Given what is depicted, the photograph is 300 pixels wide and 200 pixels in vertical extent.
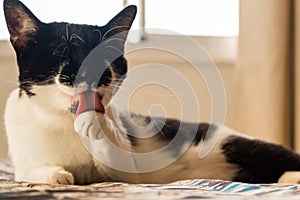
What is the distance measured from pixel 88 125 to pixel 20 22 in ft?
0.79

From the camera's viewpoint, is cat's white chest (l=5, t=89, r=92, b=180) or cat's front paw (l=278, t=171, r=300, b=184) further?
cat's front paw (l=278, t=171, r=300, b=184)

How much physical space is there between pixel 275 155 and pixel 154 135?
1.03 feet

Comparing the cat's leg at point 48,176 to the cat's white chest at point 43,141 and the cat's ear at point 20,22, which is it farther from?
the cat's ear at point 20,22

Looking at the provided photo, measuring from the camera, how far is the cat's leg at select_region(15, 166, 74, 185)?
947mm

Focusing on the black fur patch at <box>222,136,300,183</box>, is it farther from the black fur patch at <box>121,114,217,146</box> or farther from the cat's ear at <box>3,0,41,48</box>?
the cat's ear at <box>3,0,41,48</box>

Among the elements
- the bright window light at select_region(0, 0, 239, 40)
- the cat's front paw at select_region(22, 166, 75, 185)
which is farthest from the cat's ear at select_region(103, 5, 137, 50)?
the bright window light at select_region(0, 0, 239, 40)

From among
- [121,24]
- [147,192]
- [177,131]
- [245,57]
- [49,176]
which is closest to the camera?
[147,192]

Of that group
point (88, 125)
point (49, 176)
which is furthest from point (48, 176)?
point (88, 125)

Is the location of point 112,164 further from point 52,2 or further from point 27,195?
point 52,2

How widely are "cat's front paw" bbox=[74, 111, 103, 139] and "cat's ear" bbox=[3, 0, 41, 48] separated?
184 mm

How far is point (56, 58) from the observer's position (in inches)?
40.4

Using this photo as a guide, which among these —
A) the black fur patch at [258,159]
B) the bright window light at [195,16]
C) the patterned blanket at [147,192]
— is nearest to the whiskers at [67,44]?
the patterned blanket at [147,192]

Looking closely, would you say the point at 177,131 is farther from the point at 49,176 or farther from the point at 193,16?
the point at 193,16

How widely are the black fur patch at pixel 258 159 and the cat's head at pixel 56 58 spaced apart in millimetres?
372
